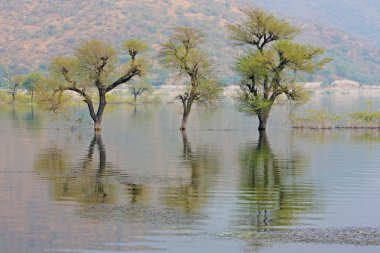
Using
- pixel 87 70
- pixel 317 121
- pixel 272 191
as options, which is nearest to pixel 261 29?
pixel 317 121

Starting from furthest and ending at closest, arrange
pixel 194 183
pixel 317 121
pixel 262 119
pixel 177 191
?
pixel 317 121
pixel 262 119
pixel 194 183
pixel 177 191

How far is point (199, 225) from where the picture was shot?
25.5 m

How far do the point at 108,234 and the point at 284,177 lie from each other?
51.3 ft

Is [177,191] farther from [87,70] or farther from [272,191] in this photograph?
[87,70]

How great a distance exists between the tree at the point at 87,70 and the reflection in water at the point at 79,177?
18.8 meters

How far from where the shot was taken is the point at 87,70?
233 ft

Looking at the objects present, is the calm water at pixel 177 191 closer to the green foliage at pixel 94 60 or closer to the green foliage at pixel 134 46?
the green foliage at pixel 94 60

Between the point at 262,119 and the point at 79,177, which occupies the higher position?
the point at 262,119

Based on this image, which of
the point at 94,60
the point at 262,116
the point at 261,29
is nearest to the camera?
the point at 94,60

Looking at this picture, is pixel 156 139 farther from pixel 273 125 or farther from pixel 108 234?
pixel 108 234

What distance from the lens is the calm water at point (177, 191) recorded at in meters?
23.7

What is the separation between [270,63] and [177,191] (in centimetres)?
4021

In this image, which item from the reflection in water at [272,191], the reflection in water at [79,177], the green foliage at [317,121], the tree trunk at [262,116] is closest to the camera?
the reflection in water at [272,191]

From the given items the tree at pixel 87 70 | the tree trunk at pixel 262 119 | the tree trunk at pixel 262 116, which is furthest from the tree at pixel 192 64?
the tree trunk at pixel 262 119
